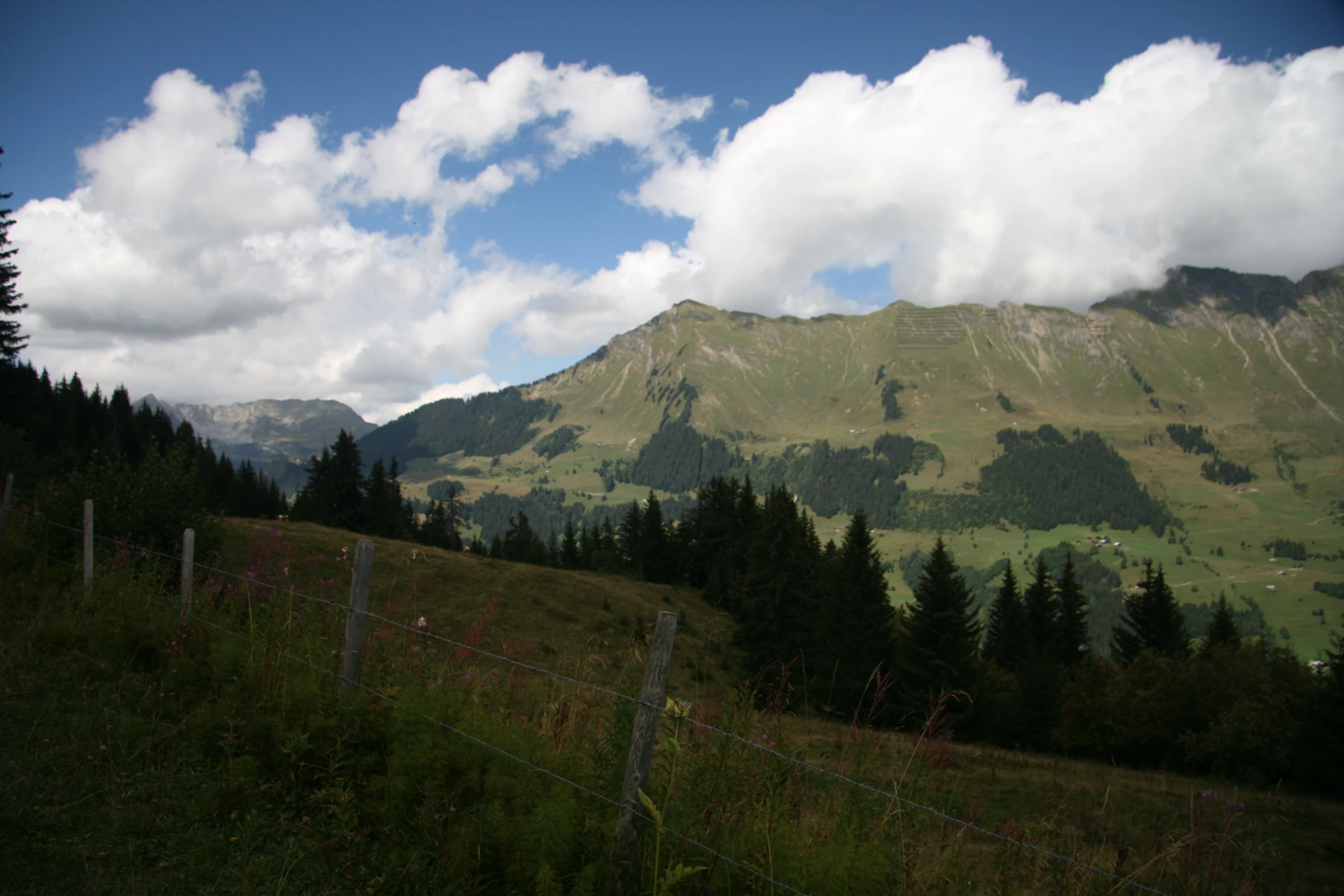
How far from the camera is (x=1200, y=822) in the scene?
16.0 feet

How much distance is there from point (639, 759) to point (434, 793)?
176 cm

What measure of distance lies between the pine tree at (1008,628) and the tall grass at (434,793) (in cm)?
6068

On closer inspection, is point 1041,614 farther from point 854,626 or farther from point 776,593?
point 776,593

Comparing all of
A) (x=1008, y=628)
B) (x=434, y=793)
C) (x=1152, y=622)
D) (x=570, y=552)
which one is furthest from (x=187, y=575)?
(x=570, y=552)

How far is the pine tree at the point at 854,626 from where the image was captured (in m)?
37.7

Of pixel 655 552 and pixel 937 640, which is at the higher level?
pixel 655 552

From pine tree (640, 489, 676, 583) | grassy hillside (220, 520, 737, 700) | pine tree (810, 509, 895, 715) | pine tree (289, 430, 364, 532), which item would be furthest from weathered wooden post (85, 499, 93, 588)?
pine tree (640, 489, 676, 583)

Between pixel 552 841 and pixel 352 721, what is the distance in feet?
8.27

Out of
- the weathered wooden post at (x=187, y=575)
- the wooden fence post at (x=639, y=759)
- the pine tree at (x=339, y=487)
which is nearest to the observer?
Result: the wooden fence post at (x=639, y=759)

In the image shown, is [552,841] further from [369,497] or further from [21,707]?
[369,497]

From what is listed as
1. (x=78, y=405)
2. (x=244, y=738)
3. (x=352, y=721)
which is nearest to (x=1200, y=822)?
(x=352, y=721)

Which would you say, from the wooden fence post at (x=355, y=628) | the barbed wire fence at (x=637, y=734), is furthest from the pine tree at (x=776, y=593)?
the wooden fence post at (x=355, y=628)

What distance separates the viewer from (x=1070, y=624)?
57.8 meters

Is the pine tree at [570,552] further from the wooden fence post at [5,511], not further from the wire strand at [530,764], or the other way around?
the wire strand at [530,764]
